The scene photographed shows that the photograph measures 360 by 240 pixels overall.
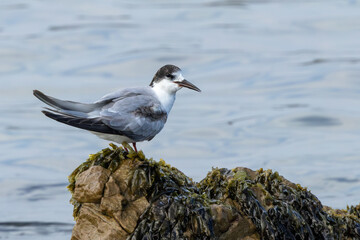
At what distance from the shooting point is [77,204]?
22.4 feet

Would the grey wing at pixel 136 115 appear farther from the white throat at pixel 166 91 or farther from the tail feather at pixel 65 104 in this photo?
the white throat at pixel 166 91

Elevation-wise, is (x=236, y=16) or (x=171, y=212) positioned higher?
(x=171, y=212)

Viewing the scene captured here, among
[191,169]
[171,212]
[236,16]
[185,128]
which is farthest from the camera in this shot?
[236,16]

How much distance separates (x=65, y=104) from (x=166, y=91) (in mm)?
1441

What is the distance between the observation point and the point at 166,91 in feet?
27.1

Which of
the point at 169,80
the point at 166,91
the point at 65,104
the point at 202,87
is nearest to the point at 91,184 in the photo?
the point at 65,104

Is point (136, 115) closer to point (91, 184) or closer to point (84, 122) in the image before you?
point (84, 122)

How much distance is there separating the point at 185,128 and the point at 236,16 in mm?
13446

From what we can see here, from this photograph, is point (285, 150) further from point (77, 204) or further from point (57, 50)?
point (57, 50)

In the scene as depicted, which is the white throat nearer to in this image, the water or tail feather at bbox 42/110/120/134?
tail feather at bbox 42/110/120/134

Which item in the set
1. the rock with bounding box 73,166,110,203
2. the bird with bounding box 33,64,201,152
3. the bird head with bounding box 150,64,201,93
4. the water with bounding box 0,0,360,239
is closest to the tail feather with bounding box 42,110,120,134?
the bird with bounding box 33,64,201,152

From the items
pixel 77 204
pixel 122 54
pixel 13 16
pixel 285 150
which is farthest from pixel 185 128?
pixel 13 16

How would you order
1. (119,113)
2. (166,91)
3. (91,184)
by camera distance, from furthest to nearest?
(166,91)
(119,113)
(91,184)

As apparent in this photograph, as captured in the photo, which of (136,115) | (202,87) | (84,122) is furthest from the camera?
(202,87)
